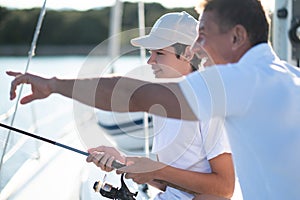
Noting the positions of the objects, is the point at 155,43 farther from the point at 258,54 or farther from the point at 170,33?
the point at 258,54

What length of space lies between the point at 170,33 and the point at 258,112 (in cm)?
94

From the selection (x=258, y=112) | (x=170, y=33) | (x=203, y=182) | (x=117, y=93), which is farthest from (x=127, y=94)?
(x=170, y=33)

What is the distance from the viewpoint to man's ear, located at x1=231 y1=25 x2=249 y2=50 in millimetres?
2169

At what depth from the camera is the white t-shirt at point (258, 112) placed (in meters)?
2.03

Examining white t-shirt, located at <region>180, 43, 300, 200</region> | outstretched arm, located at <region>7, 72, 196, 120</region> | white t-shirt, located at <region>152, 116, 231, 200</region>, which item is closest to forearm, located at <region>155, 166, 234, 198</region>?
white t-shirt, located at <region>152, 116, 231, 200</region>

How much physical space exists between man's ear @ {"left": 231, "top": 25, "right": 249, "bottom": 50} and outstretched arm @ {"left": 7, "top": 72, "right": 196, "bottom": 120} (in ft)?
0.79

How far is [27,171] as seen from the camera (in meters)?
3.62

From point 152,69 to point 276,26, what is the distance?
2.87 m

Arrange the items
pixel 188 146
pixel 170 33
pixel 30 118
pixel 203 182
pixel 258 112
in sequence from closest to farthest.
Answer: pixel 258 112 → pixel 203 182 → pixel 188 146 → pixel 170 33 → pixel 30 118

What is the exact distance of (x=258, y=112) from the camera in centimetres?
208

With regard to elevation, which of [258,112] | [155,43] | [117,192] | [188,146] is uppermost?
[155,43]

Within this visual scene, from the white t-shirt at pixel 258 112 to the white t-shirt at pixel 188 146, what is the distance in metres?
0.53

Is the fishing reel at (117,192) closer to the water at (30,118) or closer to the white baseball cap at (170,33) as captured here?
the water at (30,118)

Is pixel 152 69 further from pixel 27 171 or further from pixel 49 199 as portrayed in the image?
pixel 27 171
